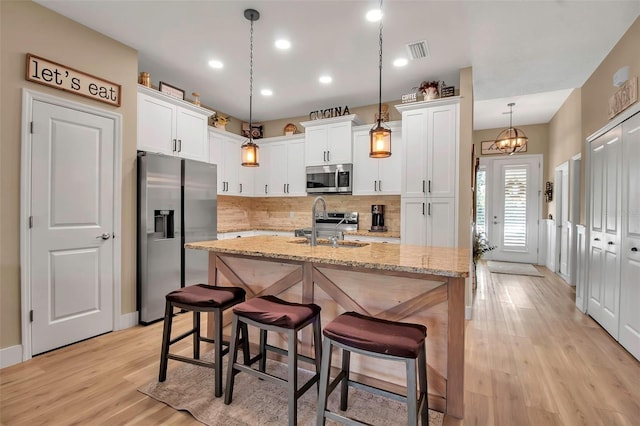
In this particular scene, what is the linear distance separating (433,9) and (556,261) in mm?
5753

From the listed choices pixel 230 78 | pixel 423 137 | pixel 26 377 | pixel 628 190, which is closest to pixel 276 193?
pixel 230 78

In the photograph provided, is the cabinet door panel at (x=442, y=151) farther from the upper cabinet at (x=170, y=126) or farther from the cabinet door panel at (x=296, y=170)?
the upper cabinet at (x=170, y=126)

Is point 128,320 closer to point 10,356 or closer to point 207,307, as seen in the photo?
point 10,356

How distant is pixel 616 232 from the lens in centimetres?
301

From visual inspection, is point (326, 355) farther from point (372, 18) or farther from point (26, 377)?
point (372, 18)

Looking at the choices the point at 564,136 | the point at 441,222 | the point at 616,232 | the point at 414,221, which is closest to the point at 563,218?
the point at 564,136

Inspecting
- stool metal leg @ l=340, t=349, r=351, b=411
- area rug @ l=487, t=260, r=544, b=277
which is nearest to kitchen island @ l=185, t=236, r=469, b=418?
stool metal leg @ l=340, t=349, r=351, b=411

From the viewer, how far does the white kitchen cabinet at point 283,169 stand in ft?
17.2

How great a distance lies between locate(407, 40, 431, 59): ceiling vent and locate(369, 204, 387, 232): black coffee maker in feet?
7.14

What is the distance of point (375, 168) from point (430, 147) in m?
0.92

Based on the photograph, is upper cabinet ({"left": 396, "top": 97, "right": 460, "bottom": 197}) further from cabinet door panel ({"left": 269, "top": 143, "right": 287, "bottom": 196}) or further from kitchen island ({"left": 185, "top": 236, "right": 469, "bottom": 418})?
cabinet door panel ({"left": 269, "top": 143, "right": 287, "bottom": 196})

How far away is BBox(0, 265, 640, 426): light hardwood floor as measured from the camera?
1.89 m

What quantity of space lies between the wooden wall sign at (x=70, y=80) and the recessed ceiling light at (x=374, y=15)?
98.4 inches

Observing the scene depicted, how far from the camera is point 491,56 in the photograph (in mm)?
3293
